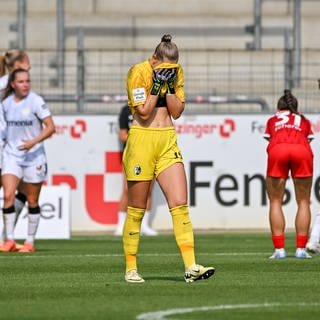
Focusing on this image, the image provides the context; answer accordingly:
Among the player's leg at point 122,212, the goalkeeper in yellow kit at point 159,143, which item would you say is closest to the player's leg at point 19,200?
the player's leg at point 122,212

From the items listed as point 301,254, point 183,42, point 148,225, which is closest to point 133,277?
point 301,254

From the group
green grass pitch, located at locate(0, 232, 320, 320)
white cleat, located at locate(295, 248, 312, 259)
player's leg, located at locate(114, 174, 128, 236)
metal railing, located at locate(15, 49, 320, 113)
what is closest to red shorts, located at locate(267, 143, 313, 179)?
white cleat, located at locate(295, 248, 312, 259)

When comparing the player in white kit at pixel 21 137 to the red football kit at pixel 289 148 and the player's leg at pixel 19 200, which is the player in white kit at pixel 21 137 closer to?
the player's leg at pixel 19 200

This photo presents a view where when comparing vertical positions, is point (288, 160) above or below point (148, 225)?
above

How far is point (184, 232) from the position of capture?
11734mm

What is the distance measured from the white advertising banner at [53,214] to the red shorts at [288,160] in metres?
5.90

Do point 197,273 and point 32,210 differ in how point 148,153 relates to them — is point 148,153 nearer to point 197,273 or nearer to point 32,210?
point 197,273

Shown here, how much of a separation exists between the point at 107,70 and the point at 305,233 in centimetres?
983

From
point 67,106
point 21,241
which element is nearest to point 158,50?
point 21,241

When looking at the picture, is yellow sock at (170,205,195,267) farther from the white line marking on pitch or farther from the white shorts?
the white shorts

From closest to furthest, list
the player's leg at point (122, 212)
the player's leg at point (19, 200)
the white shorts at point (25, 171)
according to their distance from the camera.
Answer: the white shorts at point (25, 171)
the player's leg at point (19, 200)
the player's leg at point (122, 212)

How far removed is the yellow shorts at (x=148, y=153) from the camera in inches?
460

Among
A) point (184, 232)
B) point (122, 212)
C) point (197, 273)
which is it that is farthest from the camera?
point (122, 212)

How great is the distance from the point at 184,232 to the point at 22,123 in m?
5.46
